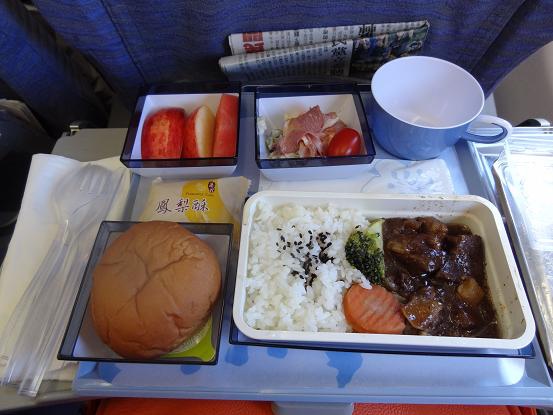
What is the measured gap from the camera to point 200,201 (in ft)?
3.05

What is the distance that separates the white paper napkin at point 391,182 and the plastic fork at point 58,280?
0.43m

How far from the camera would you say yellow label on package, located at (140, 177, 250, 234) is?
0.92 m

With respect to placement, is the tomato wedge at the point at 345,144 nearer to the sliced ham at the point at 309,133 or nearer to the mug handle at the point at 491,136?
the sliced ham at the point at 309,133

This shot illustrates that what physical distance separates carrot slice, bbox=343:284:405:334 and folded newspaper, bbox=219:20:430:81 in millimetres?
619

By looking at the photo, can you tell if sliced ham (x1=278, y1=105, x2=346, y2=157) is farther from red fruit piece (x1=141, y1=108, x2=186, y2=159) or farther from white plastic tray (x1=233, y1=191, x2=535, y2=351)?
red fruit piece (x1=141, y1=108, x2=186, y2=159)

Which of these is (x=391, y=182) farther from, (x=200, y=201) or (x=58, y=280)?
(x=58, y=280)

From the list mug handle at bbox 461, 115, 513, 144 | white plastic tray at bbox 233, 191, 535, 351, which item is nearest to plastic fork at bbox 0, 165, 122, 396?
white plastic tray at bbox 233, 191, 535, 351

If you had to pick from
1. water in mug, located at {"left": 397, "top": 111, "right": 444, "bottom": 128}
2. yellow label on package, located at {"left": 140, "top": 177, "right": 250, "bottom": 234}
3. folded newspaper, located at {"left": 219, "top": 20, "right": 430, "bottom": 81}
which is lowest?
yellow label on package, located at {"left": 140, "top": 177, "right": 250, "bottom": 234}

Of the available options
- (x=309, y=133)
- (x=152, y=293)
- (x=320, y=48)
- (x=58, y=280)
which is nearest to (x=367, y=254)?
(x=309, y=133)

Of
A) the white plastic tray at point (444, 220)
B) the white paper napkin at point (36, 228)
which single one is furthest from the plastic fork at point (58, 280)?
the white plastic tray at point (444, 220)

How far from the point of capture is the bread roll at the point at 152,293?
26.4 inches

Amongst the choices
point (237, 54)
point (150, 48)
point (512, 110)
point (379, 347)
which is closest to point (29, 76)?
point (150, 48)

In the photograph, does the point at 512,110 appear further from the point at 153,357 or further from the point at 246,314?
the point at 153,357

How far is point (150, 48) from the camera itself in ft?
3.40
